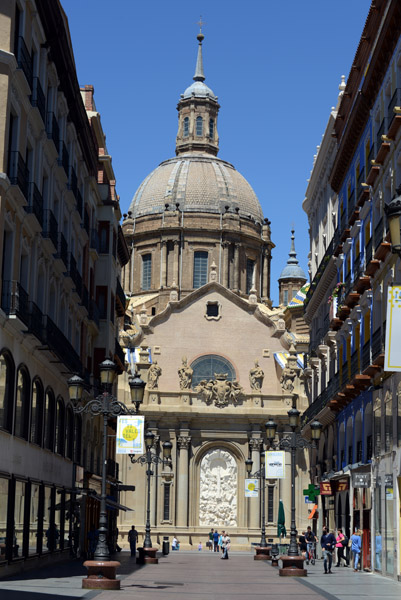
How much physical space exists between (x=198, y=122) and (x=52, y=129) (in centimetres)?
6725

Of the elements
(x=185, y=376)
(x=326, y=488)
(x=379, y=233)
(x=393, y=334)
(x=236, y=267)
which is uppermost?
(x=236, y=267)

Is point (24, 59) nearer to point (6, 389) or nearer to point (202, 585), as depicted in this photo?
point (6, 389)

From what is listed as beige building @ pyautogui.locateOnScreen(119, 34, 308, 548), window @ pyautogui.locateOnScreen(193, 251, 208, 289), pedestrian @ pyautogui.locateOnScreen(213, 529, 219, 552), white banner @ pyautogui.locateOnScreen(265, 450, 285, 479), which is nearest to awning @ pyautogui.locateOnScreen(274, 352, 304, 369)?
beige building @ pyautogui.locateOnScreen(119, 34, 308, 548)

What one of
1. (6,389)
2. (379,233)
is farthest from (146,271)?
(6,389)

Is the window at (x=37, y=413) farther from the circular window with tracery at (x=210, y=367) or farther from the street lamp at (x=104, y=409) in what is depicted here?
the circular window with tracery at (x=210, y=367)

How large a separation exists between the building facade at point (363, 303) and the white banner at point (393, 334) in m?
13.6

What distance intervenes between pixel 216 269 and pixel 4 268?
57623 millimetres

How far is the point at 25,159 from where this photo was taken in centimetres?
3081

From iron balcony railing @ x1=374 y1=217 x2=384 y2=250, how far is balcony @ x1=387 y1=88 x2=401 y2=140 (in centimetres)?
318

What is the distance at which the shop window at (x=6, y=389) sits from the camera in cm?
2845

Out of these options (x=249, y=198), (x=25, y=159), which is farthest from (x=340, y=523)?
(x=249, y=198)

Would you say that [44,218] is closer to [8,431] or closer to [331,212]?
[8,431]

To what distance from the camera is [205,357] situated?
260 feet

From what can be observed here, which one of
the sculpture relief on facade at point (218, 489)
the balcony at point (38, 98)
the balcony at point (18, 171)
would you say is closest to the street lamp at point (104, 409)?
the balcony at point (18, 171)
